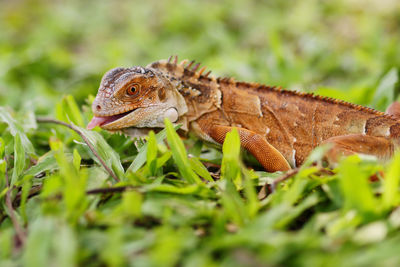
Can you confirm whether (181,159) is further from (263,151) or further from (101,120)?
(101,120)

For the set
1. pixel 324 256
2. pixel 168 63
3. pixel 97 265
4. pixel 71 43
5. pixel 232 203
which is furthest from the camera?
pixel 71 43

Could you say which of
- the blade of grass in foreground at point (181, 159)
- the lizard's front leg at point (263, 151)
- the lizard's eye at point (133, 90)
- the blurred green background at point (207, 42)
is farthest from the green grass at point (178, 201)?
the lizard's eye at point (133, 90)

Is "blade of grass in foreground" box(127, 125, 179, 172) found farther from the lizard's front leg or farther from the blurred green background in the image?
the blurred green background

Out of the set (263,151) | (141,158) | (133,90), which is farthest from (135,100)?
(263,151)

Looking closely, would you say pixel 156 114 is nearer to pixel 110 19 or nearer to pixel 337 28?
pixel 337 28

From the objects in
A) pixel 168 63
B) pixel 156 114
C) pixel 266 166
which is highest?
pixel 168 63

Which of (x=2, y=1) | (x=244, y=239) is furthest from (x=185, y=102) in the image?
(x=2, y=1)
